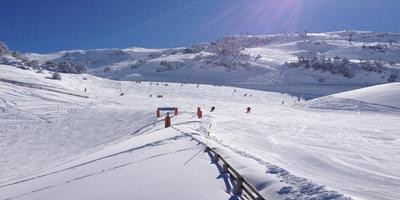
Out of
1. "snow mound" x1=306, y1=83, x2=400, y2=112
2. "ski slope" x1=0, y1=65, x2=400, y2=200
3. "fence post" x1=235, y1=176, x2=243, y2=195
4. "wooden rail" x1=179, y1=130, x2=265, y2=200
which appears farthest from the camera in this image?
"snow mound" x1=306, y1=83, x2=400, y2=112

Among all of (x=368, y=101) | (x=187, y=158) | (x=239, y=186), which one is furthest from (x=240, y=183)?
(x=368, y=101)

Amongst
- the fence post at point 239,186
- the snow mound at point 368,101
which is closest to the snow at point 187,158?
the fence post at point 239,186

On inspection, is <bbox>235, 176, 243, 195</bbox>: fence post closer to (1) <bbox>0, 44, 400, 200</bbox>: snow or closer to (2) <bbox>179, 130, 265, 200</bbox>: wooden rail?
(2) <bbox>179, 130, 265, 200</bbox>: wooden rail

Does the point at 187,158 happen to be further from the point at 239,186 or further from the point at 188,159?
the point at 239,186

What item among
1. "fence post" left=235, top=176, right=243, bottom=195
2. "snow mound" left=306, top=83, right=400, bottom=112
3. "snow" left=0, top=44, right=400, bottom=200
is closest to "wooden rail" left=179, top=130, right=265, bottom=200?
"fence post" left=235, top=176, right=243, bottom=195

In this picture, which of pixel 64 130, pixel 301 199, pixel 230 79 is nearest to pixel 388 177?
pixel 301 199

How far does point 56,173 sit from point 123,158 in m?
2.57

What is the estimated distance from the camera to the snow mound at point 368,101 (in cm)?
3928

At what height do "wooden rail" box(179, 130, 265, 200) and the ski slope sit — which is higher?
"wooden rail" box(179, 130, 265, 200)

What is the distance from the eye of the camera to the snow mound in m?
39.3

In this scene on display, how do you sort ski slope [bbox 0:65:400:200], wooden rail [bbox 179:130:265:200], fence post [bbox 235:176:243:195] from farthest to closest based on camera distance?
ski slope [bbox 0:65:400:200] → fence post [bbox 235:176:243:195] → wooden rail [bbox 179:130:265:200]

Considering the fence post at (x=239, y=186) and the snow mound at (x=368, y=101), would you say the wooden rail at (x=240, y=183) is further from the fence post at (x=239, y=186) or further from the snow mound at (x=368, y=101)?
the snow mound at (x=368, y=101)

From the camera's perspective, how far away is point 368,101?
41.1 metres

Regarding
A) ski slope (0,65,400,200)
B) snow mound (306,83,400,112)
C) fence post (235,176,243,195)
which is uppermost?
snow mound (306,83,400,112)
